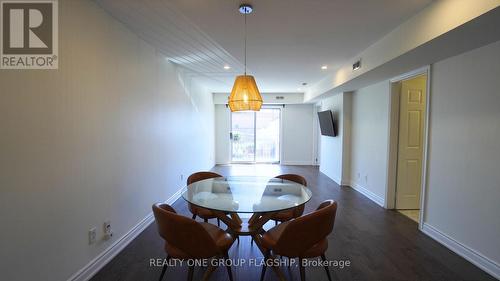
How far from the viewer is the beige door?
378 cm

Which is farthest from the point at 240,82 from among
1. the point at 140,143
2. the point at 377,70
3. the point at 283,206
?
the point at 377,70

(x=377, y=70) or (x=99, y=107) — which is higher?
(x=377, y=70)

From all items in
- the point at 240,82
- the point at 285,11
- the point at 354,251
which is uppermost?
the point at 285,11

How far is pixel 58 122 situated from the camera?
68.6 inches

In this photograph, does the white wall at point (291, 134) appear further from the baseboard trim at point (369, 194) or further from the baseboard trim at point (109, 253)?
the baseboard trim at point (109, 253)

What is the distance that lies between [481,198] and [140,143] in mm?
3715

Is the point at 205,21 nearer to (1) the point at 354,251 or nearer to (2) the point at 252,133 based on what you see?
(1) the point at 354,251

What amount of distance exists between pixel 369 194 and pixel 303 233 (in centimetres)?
333

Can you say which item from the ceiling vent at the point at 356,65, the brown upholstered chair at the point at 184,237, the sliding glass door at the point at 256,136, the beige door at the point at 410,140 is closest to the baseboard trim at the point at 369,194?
the beige door at the point at 410,140

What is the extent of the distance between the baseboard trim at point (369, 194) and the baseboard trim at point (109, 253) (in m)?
3.73

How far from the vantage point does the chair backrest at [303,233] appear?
1.74 metres

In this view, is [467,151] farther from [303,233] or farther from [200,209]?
[200,209]

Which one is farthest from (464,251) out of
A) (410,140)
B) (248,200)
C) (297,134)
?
(297,134)

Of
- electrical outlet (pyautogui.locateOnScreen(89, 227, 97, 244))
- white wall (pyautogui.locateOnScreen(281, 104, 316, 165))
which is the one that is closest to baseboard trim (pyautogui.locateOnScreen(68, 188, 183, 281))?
electrical outlet (pyautogui.locateOnScreen(89, 227, 97, 244))
